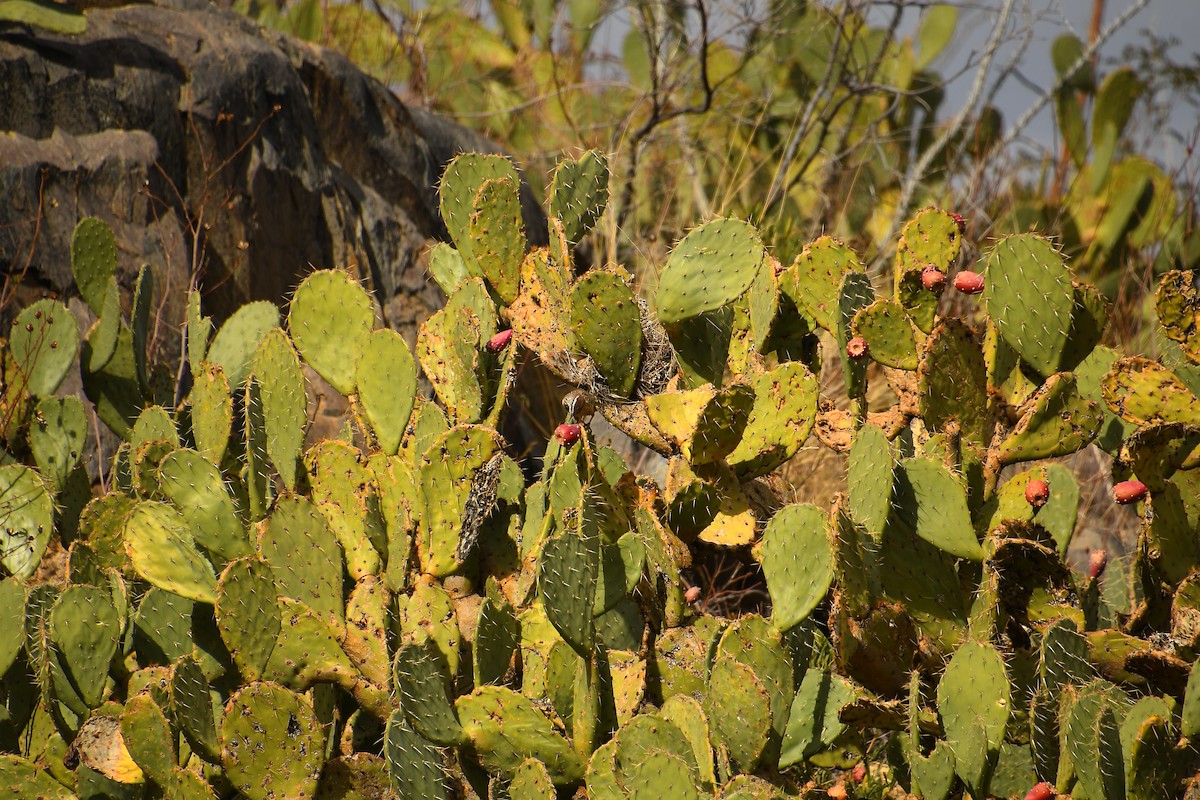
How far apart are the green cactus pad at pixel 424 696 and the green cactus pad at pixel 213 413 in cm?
76

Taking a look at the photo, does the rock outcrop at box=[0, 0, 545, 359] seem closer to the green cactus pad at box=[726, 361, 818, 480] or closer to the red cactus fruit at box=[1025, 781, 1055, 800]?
the green cactus pad at box=[726, 361, 818, 480]

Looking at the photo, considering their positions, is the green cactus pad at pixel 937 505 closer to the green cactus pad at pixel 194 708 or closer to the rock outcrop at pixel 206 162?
the green cactus pad at pixel 194 708

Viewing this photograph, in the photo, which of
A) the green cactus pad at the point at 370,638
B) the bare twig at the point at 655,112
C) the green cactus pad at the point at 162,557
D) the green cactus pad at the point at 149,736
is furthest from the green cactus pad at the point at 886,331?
the bare twig at the point at 655,112

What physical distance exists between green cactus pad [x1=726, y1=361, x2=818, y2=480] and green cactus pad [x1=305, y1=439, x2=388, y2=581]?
26.1 inches

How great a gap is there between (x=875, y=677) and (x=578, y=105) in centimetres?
475

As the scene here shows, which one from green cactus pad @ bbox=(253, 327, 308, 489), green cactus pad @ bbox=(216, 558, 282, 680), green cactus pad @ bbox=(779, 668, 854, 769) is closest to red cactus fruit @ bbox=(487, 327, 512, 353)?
green cactus pad @ bbox=(253, 327, 308, 489)

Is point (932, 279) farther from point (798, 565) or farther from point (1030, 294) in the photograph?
point (798, 565)

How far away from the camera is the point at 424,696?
1.66 metres

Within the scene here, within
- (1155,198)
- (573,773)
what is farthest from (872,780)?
(1155,198)

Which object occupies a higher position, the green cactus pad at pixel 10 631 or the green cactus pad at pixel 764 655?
the green cactus pad at pixel 764 655

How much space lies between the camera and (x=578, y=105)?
6191 millimetres

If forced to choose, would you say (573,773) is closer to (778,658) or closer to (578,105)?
(778,658)

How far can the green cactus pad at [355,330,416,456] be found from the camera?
207cm

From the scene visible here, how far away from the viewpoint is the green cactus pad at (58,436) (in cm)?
243
